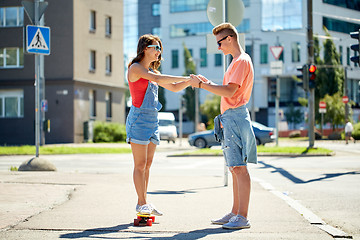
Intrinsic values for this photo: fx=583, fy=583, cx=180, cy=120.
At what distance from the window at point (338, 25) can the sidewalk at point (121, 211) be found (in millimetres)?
57967

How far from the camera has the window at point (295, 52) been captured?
64.4 m

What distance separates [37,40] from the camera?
12.3m

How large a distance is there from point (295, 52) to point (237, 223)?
200 feet

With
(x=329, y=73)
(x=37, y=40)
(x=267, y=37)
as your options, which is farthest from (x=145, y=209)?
(x=267, y=37)

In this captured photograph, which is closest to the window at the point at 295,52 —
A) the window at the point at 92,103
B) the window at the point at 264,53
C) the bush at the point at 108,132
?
the window at the point at 264,53

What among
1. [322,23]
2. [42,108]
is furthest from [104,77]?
[322,23]

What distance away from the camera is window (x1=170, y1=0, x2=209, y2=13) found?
69.2 meters

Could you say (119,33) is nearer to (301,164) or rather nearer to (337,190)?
(301,164)

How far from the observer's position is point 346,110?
1801 inches

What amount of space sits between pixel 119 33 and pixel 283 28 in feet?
87.0

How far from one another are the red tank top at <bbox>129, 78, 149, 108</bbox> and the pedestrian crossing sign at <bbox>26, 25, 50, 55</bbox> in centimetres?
695

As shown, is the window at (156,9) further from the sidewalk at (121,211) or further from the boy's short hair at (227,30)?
the boy's short hair at (227,30)

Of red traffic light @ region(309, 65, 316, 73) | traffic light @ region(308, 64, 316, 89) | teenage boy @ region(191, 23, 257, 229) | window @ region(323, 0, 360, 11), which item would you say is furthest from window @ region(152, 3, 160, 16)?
teenage boy @ region(191, 23, 257, 229)

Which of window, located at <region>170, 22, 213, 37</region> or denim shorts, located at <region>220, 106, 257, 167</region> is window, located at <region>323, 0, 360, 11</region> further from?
denim shorts, located at <region>220, 106, 257, 167</region>
